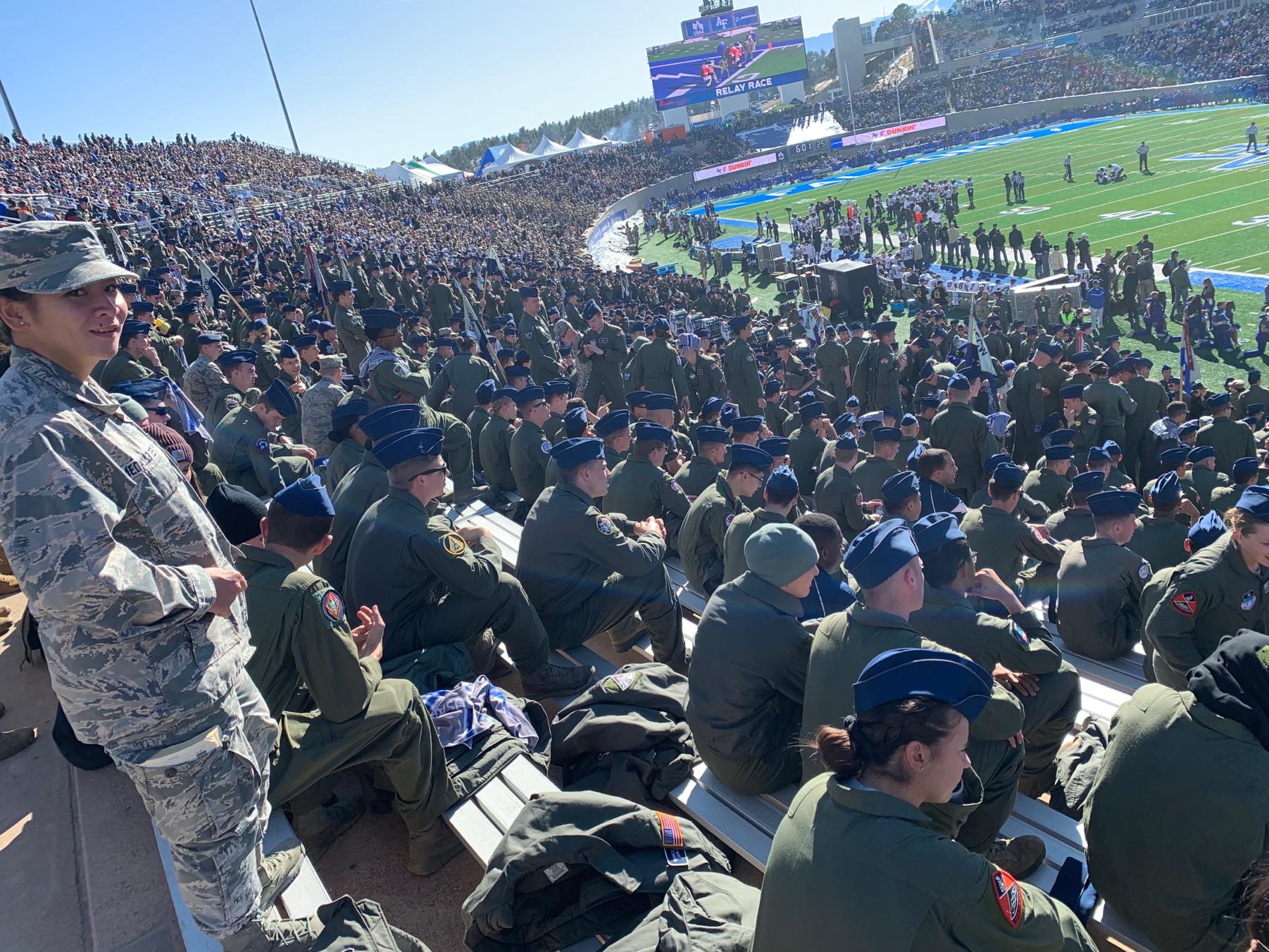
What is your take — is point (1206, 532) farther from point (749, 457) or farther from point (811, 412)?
point (811, 412)

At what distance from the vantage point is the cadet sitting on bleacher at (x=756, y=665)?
11.6 feet

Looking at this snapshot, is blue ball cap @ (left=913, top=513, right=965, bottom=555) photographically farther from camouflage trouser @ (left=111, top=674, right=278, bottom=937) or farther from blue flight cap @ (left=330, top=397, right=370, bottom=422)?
blue flight cap @ (left=330, top=397, right=370, bottom=422)

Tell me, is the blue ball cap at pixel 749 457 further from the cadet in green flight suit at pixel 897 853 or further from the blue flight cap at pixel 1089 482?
the cadet in green flight suit at pixel 897 853

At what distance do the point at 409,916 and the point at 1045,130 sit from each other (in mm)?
69379

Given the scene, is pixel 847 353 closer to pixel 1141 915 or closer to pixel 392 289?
pixel 392 289

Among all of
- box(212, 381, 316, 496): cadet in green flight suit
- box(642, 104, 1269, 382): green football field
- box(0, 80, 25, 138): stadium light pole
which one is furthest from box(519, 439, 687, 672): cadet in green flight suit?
box(0, 80, 25, 138): stadium light pole

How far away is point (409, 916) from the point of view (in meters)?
3.42

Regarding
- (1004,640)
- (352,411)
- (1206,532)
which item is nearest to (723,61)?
(352,411)

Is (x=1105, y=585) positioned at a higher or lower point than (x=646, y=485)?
lower

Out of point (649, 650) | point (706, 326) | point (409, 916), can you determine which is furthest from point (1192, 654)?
point (706, 326)

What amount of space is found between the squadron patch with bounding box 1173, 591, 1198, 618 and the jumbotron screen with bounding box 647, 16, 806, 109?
7668 centimetres

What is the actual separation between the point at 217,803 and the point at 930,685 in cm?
200

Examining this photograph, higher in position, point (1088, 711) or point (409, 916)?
point (409, 916)

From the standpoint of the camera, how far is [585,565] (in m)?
5.10
